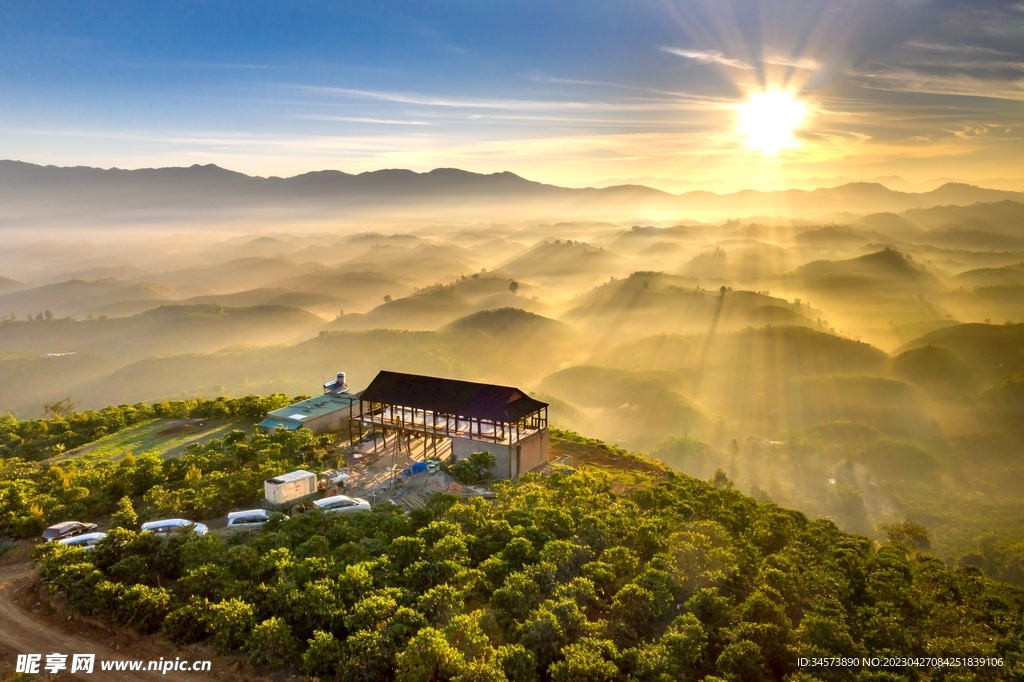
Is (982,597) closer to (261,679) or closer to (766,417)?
(261,679)

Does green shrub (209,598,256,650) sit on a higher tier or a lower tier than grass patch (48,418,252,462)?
higher

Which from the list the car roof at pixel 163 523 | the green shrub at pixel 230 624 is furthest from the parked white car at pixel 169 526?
the green shrub at pixel 230 624

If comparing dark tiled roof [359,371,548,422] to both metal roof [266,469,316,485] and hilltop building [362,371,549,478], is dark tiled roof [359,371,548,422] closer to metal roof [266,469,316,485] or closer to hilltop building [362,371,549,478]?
hilltop building [362,371,549,478]

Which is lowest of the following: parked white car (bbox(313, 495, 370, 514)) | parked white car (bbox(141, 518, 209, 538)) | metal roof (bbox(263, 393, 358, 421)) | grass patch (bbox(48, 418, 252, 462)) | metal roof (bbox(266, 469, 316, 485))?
grass patch (bbox(48, 418, 252, 462))

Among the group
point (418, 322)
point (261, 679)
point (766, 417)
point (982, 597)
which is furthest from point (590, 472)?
point (418, 322)

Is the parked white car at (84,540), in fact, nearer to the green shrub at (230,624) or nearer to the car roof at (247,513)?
the car roof at (247,513)

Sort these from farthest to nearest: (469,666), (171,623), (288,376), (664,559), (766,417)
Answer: (288,376) → (766,417) → (664,559) → (171,623) → (469,666)

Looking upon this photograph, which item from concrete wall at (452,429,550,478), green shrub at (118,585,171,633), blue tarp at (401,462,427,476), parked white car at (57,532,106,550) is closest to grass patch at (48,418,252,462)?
parked white car at (57,532,106,550)
